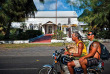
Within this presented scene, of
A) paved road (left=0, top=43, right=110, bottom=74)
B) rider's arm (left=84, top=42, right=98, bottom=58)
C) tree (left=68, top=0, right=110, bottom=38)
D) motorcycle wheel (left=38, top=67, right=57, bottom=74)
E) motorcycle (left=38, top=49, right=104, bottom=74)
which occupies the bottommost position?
paved road (left=0, top=43, right=110, bottom=74)

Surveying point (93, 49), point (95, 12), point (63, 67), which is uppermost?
point (95, 12)

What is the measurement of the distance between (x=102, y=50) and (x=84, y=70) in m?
0.70

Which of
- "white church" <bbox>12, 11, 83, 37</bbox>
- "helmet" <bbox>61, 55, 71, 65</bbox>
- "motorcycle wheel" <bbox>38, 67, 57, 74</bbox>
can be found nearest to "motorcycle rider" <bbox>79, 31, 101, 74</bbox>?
"helmet" <bbox>61, 55, 71, 65</bbox>

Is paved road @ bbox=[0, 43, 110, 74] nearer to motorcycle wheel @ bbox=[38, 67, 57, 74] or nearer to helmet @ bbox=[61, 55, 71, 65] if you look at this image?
motorcycle wheel @ bbox=[38, 67, 57, 74]

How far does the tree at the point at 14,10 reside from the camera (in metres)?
16.7

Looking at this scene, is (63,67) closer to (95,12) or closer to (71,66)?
(71,66)

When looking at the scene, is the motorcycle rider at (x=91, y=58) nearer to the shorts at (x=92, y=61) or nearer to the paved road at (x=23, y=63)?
the shorts at (x=92, y=61)

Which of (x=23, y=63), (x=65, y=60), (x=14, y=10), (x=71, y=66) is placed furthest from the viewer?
(x=14, y=10)

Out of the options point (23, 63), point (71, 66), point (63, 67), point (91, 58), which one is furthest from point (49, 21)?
point (91, 58)

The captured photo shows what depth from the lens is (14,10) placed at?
17656 mm

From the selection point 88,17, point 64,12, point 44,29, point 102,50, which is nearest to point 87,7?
point 88,17

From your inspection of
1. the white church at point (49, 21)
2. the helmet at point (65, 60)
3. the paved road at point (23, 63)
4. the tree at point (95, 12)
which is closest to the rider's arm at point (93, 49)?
the helmet at point (65, 60)

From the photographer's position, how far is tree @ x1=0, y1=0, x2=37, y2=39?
16.7m

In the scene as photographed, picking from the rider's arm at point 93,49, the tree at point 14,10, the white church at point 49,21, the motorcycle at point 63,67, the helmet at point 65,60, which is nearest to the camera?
the rider's arm at point 93,49
